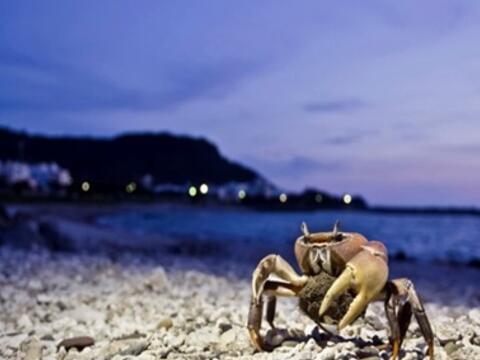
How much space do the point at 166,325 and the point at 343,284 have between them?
2.47 meters

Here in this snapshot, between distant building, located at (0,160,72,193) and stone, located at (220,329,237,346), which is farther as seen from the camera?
distant building, located at (0,160,72,193)

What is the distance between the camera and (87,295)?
8.81 meters

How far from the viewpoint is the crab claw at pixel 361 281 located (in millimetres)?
3635

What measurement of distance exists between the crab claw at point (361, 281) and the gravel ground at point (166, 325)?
0.47 metres

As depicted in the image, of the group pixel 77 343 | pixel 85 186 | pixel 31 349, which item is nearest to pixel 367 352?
pixel 77 343

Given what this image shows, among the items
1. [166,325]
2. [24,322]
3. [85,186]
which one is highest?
[85,186]

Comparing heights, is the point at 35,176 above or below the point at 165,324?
above

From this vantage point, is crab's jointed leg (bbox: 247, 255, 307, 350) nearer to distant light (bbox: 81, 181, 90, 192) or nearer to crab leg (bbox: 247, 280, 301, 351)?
crab leg (bbox: 247, 280, 301, 351)

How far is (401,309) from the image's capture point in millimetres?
3820

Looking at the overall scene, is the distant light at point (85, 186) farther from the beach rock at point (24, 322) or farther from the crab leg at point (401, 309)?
the crab leg at point (401, 309)

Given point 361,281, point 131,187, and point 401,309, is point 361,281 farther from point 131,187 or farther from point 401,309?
point 131,187

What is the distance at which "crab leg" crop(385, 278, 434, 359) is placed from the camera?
12.5 feet

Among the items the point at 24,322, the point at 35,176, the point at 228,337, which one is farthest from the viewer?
the point at 35,176

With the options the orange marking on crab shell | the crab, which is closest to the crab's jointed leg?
the crab
